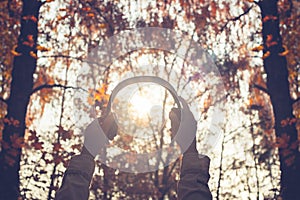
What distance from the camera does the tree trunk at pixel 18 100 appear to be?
8.75 meters

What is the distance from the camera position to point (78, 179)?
2.31m

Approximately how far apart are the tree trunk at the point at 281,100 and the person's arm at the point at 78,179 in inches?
264

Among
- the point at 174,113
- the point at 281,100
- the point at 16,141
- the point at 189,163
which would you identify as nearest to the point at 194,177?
the point at 189,163

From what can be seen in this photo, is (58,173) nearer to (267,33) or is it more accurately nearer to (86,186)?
(267,33)

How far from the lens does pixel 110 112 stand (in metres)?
2.33

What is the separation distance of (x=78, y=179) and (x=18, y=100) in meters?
7.83

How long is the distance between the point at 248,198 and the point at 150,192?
178 inches

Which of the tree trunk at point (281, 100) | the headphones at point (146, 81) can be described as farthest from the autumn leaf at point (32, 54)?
the headphones at point (146, 81)

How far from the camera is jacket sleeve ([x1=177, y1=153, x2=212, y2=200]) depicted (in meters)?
2.26

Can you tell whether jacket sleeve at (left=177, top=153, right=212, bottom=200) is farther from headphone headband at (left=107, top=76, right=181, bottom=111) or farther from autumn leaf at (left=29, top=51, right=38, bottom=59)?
autumn leaf at (left=29, top=51, right=38, bottom=59)

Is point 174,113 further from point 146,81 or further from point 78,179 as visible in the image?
point 78,179

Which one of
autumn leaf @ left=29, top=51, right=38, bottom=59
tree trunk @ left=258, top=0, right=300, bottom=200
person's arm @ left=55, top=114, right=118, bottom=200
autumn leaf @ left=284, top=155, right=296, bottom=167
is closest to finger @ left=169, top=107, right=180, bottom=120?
person's arm @ left=55, top=114, right=118, bottom=200

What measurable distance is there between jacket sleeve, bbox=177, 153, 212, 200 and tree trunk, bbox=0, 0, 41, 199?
7.31m

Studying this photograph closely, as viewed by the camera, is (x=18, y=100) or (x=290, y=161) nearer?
(x=290, y=161)
